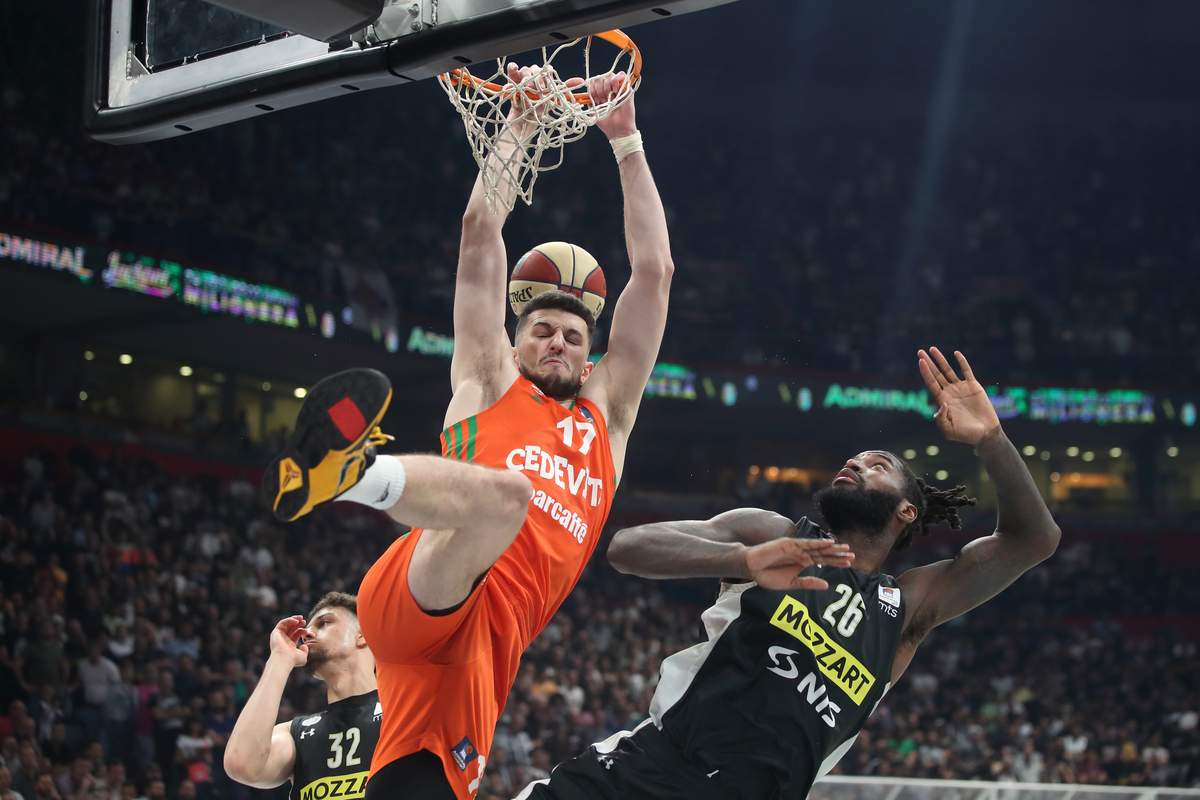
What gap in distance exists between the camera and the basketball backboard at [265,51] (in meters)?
2.92

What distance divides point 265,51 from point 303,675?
10.8 m

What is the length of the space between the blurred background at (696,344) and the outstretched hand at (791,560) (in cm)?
858

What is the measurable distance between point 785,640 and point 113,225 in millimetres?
14177

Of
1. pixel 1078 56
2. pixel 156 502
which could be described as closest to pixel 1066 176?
pixel 1078 56

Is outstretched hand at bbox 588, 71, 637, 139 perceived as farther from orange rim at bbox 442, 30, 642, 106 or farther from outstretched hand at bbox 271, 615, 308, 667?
outstretched hand at bbox 271, 615, 308, 667

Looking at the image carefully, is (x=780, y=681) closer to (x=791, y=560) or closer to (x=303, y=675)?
(x=791, y=560)

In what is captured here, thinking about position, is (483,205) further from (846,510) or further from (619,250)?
(619,250)

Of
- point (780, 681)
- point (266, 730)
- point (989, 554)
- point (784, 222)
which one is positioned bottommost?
point (266, 730)

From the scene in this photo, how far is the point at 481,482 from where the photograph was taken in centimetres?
280

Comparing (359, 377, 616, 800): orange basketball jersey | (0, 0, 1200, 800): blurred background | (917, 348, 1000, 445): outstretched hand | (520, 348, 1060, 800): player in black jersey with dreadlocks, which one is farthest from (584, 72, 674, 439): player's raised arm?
(0, 0, 1200, 800): blurred background

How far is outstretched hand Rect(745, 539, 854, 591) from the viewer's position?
2.96 m

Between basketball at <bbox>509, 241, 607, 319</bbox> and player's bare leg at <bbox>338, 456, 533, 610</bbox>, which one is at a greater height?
basketball at <bbox>509, 241, 607, 319</bbox>

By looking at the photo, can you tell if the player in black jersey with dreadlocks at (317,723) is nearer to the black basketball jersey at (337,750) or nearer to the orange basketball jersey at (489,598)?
the black basketball jersey at (337,750)

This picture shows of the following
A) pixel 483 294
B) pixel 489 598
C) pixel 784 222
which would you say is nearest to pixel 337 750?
pixel 489 598
